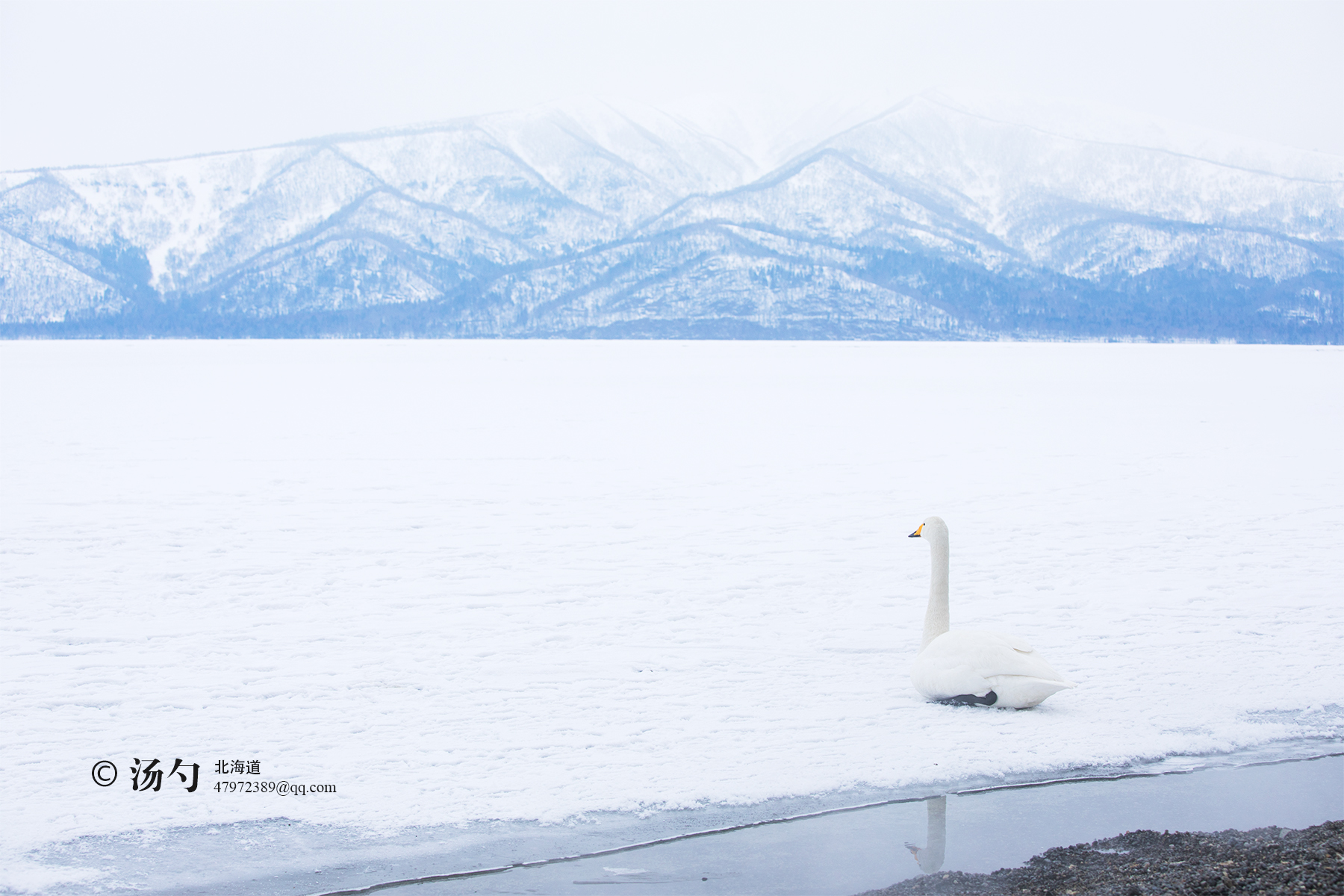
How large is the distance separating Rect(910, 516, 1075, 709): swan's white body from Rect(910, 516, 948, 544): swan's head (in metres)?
0.69

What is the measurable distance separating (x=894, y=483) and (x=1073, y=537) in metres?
4.43

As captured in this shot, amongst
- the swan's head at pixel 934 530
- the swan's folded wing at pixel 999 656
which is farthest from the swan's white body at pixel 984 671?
the swan's head at pixel 934 530

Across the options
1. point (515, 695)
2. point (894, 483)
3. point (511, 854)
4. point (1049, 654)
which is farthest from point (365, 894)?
point (894, 483)

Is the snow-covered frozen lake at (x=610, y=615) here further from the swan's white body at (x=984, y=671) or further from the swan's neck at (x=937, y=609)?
the swan's neck at (x=937, y=609)

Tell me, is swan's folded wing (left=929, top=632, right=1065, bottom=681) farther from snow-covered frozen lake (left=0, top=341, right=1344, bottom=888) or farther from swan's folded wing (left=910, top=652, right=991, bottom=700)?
snow-covered frozen lake (left=0, top=341, right=1344, bottom=888)

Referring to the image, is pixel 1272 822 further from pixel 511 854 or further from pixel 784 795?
pixel 511 854

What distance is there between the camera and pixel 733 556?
37.3ft

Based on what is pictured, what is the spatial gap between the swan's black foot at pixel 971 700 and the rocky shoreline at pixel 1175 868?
1.81m

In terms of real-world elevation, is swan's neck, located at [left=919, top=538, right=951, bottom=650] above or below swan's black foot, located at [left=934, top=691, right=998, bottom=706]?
above

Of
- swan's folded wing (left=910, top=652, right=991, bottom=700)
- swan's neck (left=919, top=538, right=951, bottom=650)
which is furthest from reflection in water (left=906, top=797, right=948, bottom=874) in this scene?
swan's neck (left=919, top=538, right=951, bottom=650)

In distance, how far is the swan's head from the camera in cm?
729

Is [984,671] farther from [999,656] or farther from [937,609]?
[937,609]

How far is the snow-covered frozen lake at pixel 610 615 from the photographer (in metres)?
5.91

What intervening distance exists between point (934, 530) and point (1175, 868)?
3.22 meters
